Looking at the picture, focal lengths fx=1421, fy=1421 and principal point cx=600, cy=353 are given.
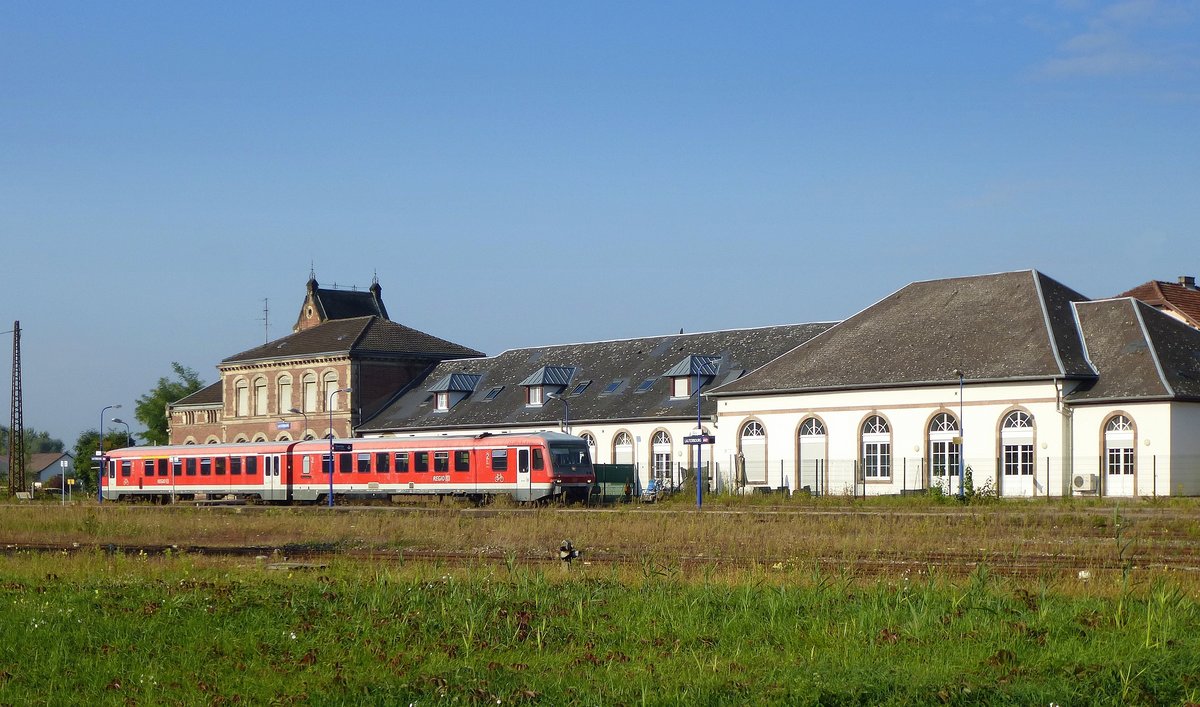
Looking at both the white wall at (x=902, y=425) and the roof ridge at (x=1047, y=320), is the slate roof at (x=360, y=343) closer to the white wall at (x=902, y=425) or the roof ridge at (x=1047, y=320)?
the white wall at (x=902, y=425)

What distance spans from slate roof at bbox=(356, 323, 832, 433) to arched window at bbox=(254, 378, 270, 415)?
10399 millimetres

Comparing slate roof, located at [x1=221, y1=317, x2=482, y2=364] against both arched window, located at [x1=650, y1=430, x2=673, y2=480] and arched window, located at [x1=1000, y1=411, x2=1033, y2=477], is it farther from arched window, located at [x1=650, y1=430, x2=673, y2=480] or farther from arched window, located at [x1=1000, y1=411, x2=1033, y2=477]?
arched window, located at [x1=1000, y1=411, x2=1033, y2=477]

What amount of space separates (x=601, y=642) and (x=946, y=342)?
1790 inches

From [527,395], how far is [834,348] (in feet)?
61.2

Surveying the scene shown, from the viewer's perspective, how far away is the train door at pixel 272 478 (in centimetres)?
5809

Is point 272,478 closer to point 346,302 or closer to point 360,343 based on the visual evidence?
point 360,343

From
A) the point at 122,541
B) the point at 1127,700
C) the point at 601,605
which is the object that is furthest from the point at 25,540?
the point at 1127,700

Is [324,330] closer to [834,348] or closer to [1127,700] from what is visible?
[834,348]

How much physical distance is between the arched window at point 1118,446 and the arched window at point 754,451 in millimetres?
14219

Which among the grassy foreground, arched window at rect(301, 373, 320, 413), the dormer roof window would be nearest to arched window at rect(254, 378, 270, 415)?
arched window at rect(301, 373, 320, 413)

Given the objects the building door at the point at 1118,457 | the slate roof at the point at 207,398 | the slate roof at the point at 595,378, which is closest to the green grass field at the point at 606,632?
the building door at the point at 1118,457

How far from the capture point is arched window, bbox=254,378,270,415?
85875mm

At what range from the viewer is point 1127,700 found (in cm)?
988

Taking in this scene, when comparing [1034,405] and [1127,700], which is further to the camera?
[1034,405]
